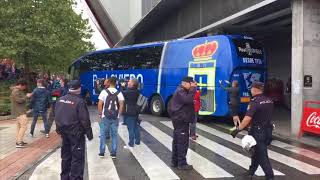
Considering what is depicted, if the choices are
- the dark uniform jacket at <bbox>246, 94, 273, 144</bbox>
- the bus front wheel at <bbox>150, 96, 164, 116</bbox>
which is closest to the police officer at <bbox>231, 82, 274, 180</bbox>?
the dark uniform jacket at <bbox>246, 94, 273, 144</bbox>

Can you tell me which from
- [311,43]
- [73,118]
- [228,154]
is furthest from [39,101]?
[311,43]

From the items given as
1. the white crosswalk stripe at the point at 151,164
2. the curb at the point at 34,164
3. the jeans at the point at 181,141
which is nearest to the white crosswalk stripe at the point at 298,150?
the jeans at the point at 181,141

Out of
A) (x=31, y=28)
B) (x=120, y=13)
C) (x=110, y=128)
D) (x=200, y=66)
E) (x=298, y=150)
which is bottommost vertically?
(x=298, y=150)

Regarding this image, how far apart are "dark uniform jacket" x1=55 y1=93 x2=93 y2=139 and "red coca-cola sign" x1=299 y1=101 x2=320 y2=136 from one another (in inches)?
342

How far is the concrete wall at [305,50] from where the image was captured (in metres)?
15.4

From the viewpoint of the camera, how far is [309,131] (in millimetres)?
14797

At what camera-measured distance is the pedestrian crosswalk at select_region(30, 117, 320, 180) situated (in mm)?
9156

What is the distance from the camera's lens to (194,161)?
10523 millimetres

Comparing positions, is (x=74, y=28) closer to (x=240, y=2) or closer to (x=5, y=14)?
(x=5, y=14)

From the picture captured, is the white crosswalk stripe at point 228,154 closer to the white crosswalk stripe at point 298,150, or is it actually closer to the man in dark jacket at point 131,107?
the white crosswalk stripe at point 298,150

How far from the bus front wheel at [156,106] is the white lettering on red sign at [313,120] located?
808 centimetres

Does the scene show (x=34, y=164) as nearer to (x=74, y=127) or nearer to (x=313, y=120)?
(x=74, y=127)

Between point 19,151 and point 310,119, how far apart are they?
8.50 m

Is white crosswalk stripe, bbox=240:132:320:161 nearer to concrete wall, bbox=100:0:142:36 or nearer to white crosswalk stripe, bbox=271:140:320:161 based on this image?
white crosswalk stripe, bbox=271:140:320:161
